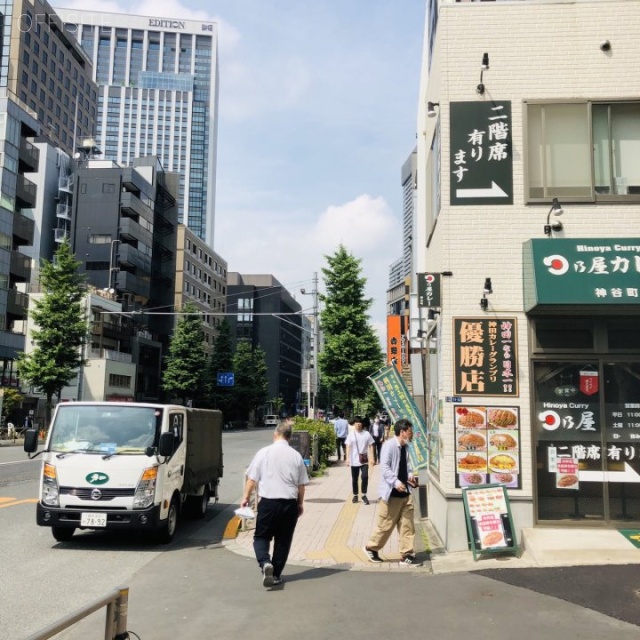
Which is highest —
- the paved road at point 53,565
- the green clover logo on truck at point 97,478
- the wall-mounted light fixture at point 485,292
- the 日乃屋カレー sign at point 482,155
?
the 日乃屋カレー sign at point 482,155

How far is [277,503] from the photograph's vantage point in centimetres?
689

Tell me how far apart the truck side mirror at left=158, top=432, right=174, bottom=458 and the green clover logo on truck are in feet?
2.54

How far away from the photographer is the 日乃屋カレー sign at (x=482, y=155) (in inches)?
355

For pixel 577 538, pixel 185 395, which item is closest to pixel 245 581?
pixel 577 538

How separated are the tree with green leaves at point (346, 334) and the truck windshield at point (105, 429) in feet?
89.3

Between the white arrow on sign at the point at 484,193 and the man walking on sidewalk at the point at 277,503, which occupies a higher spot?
the white arrow on sign at the point at 484,193

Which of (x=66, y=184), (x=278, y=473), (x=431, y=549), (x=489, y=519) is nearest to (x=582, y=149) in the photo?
(x=489, y=519)

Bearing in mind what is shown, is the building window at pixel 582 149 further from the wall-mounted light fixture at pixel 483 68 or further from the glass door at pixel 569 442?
the glass door at pixel 569 442

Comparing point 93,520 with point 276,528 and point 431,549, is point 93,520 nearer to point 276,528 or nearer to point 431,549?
point 276,528

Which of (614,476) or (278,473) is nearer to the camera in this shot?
(278,473)

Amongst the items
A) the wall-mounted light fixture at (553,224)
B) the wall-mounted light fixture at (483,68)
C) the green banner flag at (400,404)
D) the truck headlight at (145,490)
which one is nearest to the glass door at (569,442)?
the wall-mounted light fixture at (553,224)

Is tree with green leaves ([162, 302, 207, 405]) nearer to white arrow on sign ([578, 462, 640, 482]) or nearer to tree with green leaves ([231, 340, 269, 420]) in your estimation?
tree with green leaves ([231, 340, 269, 420])

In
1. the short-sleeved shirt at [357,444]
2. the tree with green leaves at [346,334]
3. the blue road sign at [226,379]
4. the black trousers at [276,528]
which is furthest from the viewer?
the blue road sign at [226,379]

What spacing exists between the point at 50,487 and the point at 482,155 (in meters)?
7.41
